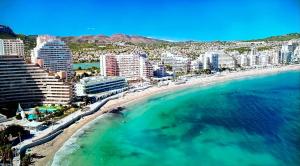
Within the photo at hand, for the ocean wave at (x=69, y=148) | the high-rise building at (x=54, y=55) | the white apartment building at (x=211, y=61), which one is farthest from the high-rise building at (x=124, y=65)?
the ocean wave at (x=69, y=148)

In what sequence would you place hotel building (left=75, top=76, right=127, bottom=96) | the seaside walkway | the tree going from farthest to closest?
1. hotel building (left=75, top=76, right=127, bottom=96)
2. the seaside walkway
3. the tree

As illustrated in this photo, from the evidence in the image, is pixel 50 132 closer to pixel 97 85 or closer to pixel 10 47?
pixel 97 85

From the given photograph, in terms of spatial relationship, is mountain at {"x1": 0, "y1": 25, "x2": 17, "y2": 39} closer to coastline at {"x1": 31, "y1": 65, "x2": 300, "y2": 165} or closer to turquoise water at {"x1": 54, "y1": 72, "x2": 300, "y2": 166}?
coastline at {"x1": 31, "y1": 65, "x2": 300, "y2": 165}

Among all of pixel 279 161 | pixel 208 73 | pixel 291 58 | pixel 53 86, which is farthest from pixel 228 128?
pixel 291 58

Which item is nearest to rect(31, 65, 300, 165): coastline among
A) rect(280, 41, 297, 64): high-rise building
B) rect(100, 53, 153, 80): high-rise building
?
rect(280, 41, 297, 64): high-rise building

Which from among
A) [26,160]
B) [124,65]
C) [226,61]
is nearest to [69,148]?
[26,160]

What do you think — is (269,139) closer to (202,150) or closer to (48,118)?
(202,150)
